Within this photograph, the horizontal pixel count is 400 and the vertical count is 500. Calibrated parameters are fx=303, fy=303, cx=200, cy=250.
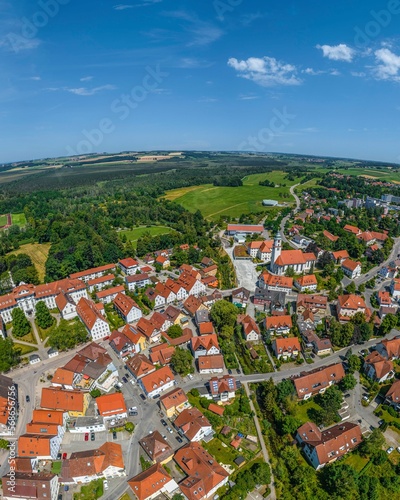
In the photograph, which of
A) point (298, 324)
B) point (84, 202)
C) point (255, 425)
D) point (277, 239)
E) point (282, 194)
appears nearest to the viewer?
point (255, 425)

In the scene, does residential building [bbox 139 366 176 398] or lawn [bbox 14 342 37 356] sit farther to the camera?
lawn [bbox 14 342 37 356]

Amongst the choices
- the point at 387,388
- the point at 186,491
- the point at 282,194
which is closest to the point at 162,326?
the point at 186,491

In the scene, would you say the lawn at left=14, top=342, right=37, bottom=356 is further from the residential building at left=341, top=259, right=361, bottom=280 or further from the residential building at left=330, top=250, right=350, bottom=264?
the residential building at left=330, top=250, right=350, bottom=264

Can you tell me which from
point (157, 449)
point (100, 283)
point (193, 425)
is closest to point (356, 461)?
point (193, 425)

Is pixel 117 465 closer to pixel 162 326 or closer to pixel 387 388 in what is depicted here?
pixel 162 326

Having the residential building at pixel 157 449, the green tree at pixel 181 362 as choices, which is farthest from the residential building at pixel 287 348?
the residential building at pixel 157 449

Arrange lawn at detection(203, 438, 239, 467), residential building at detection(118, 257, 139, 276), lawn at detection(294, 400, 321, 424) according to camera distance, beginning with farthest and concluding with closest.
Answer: residential building at detection(118, 257, 139, 276)
lawn at detection(294, 400, 321, 424)
lawn at detection(203, 438, 239, 467)

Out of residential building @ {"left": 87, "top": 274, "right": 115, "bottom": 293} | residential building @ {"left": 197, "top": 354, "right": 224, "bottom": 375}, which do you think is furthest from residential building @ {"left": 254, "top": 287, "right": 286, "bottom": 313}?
residential building @ {"left": 87, "top": 274, "right": 115, "bottom": 293}

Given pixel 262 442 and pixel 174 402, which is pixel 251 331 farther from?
pixel 174 402
